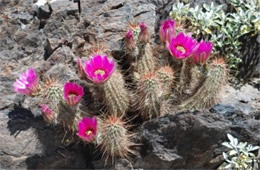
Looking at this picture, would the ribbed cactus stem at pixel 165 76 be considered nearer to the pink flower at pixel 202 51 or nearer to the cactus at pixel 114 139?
the pink flower at pixel 202 51

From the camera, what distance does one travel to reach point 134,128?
402cm

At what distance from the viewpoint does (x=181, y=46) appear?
3891 mm

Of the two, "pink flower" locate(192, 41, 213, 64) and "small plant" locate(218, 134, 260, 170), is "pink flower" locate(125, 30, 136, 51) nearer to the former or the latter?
"pink flower" locate(192, 41, 213, 64)

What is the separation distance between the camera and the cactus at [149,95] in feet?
11.9

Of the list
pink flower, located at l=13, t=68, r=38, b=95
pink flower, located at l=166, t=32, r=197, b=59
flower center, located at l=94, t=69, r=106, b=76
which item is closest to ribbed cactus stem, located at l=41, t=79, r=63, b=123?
pink flower, located at l=13, t=68, r=38, b=95

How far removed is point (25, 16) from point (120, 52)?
1.19 metres

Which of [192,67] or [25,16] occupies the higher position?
[25,16]

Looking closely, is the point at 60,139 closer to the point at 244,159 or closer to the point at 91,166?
the point at 91,166

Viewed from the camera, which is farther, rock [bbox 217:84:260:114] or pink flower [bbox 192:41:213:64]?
rock [bbox 217:84:260:114]

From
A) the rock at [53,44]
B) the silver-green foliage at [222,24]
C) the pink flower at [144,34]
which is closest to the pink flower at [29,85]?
the rock at [53,44]

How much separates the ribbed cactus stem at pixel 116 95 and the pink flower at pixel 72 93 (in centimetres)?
20

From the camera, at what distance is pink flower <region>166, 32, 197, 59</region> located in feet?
12.6

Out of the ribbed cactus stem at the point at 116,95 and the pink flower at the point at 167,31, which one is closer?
the ribbed cactus stem at the point at 116,95

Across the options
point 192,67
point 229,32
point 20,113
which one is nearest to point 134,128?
point 192,67
